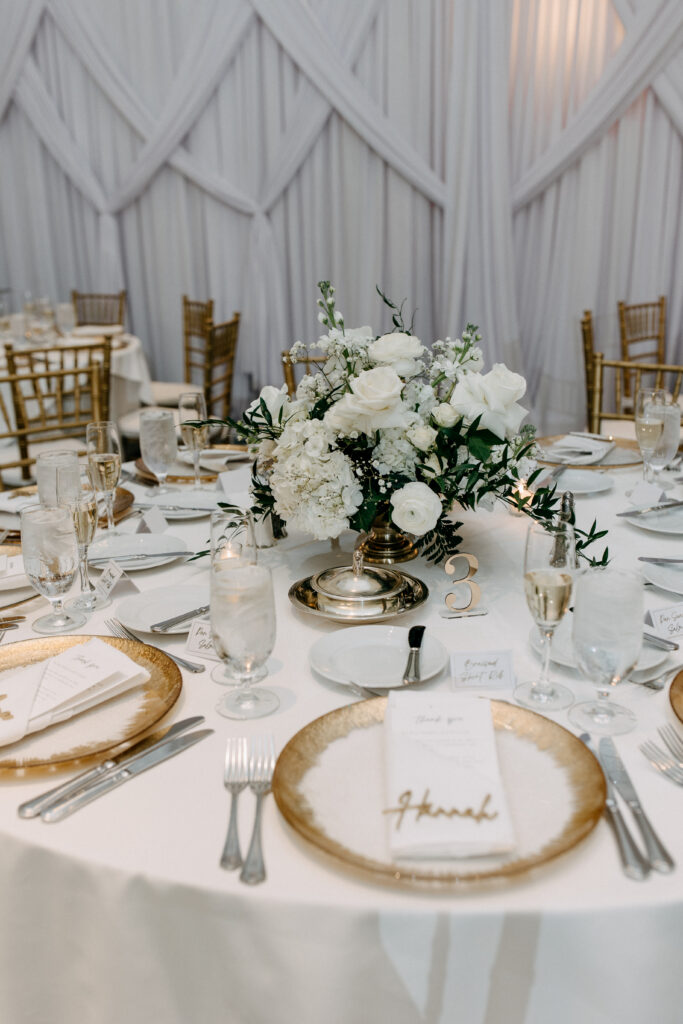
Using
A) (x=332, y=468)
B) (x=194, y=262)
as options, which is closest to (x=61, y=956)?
(x=332, y=468)

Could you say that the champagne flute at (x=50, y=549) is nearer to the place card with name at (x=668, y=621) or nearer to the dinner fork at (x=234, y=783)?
the dinner fork at (x=234, y=783)

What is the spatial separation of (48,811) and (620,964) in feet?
1.90

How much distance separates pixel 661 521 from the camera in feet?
5.72

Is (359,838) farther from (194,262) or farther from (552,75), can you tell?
(194,262)

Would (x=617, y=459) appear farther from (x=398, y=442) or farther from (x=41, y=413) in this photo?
(x=41, y=413)

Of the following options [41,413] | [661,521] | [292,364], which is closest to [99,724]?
[661,521]

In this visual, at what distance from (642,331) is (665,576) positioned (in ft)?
10.7

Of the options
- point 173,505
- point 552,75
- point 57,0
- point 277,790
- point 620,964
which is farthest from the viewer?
point 57,0

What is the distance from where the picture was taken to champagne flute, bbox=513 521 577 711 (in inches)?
42.1

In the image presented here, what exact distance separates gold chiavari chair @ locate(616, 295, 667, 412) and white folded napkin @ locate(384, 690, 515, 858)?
355 cm

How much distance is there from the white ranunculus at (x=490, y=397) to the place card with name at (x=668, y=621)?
0.37 m

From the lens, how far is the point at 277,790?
89cm

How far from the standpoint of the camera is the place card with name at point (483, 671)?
1136mm

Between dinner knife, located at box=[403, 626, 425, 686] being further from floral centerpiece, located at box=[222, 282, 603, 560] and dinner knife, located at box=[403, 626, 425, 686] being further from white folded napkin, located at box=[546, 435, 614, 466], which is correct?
white folded napkin, located at box=[546, 435, 614, 466]
